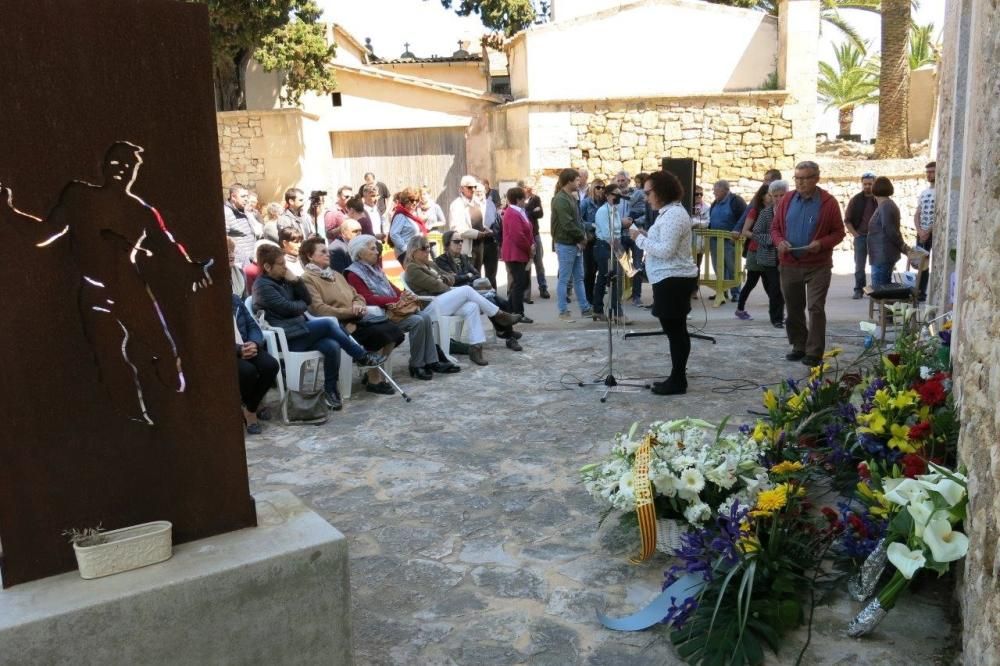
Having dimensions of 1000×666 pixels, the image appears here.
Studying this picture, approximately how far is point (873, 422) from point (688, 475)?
829 millimetres

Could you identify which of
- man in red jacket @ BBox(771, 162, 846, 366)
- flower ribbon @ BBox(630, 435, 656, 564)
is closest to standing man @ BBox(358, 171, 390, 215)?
man in red jacket @ BBox(771, 162, 846, 366)

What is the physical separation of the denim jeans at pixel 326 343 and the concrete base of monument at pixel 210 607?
3.55 m

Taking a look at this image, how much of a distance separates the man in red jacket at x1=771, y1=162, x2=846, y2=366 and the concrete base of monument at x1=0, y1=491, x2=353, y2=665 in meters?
5.26

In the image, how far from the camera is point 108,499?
7.80 feet

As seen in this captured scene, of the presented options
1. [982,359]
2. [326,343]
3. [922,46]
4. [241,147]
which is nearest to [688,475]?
[982,359]

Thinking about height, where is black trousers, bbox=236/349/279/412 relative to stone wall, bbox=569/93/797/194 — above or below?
below

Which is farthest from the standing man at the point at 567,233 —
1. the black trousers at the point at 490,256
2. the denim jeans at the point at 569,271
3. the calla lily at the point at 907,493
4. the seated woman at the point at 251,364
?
the calla lily at the point at 907,493

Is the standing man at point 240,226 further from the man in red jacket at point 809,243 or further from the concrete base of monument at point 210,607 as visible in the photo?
the concrete base of monument at point 210,607

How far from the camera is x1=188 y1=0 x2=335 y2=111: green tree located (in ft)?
47.0

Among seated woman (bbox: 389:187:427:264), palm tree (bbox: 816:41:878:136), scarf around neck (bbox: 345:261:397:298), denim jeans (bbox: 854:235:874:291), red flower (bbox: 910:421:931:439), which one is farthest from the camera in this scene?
palm tree (bbox: 816:41:878:136)

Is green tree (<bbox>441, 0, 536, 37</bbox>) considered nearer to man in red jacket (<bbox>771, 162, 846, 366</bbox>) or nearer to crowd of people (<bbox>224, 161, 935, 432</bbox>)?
crowd of people (<bbox>224, 161, 935, 432</bbox>)

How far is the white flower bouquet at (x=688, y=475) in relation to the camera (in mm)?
3576

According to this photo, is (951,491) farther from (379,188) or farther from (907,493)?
(379,188)

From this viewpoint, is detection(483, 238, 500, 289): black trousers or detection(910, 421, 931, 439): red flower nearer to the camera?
detection(910, 421, 931, 439): red flower
